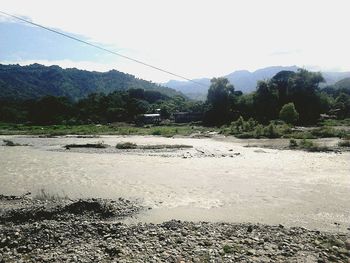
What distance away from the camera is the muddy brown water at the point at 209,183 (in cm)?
1684

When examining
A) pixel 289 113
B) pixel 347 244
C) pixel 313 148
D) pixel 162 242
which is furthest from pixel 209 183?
pixel 289 113

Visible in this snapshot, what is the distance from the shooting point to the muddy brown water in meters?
16.8

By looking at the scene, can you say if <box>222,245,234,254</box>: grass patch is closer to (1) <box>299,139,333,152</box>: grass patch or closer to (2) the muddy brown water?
(2) the muddy brown water

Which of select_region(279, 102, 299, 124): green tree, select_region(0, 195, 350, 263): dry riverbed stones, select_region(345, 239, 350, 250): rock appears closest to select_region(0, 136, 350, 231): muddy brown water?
select_region(345, 239, 350, 250): rock

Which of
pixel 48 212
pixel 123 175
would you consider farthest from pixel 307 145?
pixel 48 212

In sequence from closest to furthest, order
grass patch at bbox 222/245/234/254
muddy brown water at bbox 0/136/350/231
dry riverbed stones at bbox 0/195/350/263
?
dry riverbed stones at bbox 0/195/350/263
grass patch at bbox 222/245/234/254
muddy brown water at bbox 0/136/350/231

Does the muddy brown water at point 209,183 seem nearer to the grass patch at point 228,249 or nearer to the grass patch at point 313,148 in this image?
the grass patch at point 313,148

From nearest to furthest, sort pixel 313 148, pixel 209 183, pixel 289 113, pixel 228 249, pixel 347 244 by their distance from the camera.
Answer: pixel 228 249
pixel 347 244
pixel 209 183
pixel 313 148
pixel 289 113

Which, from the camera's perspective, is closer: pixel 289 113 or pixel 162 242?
pixel 162 242

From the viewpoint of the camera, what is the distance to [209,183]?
24.0m

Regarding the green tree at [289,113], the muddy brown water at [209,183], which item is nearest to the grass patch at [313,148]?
the muddy brown water at [209,183]

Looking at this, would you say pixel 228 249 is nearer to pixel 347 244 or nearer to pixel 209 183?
pixel 347 244

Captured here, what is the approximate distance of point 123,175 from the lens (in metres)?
27.0

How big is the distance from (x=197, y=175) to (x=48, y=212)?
13.4 m
